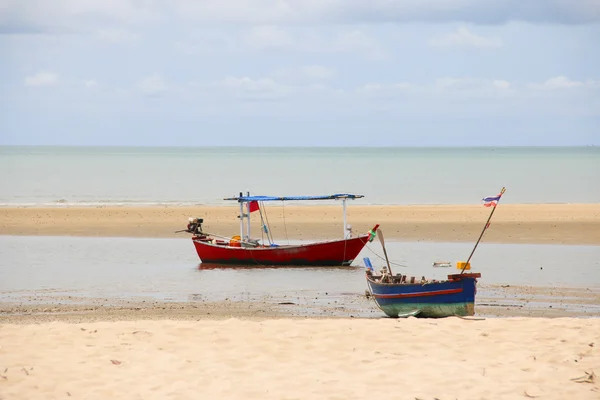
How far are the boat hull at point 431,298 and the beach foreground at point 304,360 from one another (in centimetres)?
192

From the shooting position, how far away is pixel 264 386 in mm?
10258

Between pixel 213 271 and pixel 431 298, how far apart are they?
32.7 feet

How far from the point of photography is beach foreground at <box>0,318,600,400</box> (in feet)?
33.0

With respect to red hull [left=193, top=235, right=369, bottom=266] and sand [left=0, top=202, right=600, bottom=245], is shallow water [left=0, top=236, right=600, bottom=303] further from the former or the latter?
sand [left=0, top=202, right=600, bottom=245]

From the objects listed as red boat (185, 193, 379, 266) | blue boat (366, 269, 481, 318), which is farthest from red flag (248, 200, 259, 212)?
blue boat (366, 269, 481, 318)

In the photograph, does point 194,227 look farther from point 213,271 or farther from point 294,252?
point 294,252

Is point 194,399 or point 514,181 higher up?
point 514,181

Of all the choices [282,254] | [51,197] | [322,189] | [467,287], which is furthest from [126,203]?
[467,287]

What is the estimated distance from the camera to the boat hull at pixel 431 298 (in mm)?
15906

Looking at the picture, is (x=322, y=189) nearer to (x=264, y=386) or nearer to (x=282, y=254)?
(x=282, y=254)

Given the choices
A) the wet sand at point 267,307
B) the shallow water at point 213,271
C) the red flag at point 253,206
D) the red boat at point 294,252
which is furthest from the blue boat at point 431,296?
the red flag at point 253,206

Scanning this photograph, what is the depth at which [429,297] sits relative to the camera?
16.2m

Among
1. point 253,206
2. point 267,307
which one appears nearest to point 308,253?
point 253,206

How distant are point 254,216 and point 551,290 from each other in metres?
22.2
